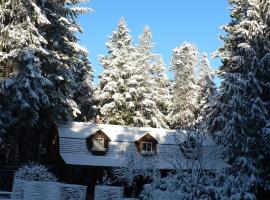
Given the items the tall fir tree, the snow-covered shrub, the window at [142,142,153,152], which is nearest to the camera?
the snow-covered shrub

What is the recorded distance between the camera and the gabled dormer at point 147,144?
38.0 meters

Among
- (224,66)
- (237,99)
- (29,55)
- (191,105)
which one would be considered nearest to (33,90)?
(29,55)

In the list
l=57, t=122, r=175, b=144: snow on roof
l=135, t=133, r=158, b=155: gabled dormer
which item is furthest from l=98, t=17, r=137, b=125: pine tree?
l=135, t=133, r=158, b=155: gabled dormer

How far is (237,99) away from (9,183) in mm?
18316

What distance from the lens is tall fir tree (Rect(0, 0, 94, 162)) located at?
29.2 m

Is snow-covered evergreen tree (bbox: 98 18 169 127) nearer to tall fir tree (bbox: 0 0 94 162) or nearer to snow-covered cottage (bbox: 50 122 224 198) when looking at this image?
snow-covered cottage (bbox: 50 122 224 198)

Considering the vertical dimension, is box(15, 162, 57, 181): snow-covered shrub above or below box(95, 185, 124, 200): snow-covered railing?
above

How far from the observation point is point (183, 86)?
54750 millimetres

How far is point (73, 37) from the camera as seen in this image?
36688mm

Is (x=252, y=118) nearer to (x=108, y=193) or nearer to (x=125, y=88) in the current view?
(x=108, y=193)

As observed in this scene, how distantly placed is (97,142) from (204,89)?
1902 cm

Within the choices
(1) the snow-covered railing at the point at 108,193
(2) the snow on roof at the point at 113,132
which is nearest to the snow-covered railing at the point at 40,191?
(1) the snow-covered railing at the point at 108,193

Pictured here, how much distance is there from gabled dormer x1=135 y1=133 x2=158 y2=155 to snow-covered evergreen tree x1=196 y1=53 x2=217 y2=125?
4.33 meters

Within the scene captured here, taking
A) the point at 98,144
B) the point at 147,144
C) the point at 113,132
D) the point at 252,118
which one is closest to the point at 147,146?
the point at 147,144
